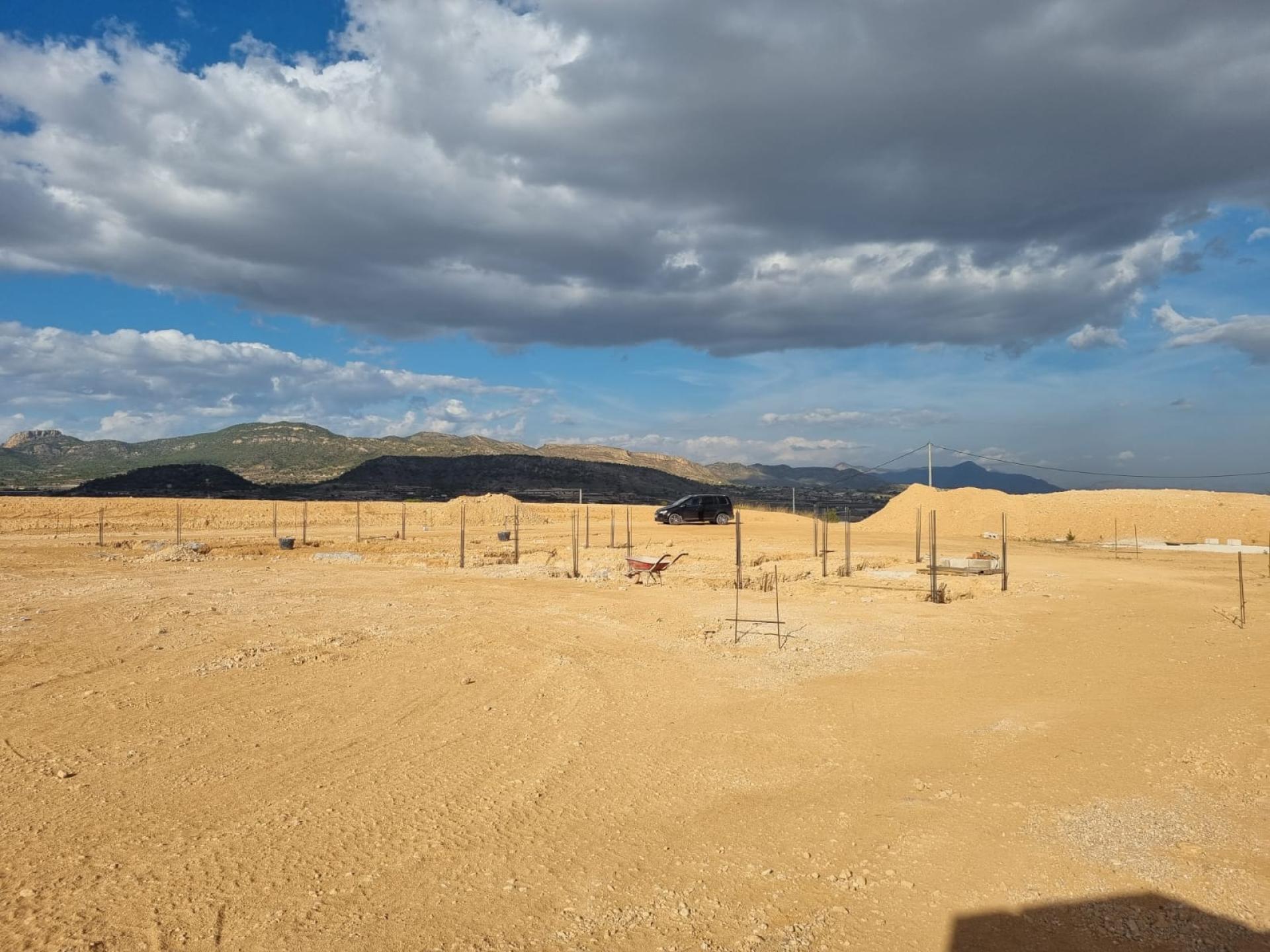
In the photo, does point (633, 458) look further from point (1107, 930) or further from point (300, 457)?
point (1107, 930)

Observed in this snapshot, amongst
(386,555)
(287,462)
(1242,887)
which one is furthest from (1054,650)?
(287,462)

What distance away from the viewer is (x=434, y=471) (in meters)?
113

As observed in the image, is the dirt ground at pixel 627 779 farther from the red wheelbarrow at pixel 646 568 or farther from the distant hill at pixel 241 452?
the distant hill at pixel 241 452

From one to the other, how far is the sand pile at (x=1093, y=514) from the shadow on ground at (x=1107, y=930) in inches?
1513

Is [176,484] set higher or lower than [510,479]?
lower

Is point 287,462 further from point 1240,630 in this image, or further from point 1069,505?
point 1240,630

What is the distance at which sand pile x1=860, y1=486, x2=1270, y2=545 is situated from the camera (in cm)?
3822

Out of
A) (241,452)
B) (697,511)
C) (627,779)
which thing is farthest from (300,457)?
(627,779)

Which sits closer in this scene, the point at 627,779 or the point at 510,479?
the point at 627,779

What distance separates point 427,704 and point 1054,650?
30.6 feet

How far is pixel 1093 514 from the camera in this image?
41062 mm

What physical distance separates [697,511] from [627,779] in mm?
37005

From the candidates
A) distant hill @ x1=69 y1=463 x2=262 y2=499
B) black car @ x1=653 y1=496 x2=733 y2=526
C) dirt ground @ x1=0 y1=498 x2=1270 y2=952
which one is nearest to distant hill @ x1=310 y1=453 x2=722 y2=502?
distant hill @ x1=69 y1=463 x2=262 y2=499

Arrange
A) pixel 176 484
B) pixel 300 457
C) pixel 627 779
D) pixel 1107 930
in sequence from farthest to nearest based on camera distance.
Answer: pixel 300 457 → pixel 176 484 → pixel 627 779 → pixel 1107 930
